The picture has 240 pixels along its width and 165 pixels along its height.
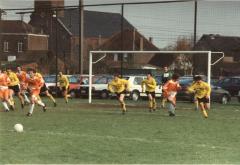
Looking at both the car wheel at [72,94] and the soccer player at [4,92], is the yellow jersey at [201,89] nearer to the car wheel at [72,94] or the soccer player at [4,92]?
the soccer player at [4,92]

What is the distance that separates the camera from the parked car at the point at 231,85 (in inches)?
1433

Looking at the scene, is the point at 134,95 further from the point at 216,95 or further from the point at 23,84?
the point at 23,84

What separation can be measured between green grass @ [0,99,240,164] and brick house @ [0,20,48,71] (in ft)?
165

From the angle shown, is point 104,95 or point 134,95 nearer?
point 134,95

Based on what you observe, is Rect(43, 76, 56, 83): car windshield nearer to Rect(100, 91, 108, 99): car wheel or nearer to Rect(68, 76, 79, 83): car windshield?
Rect(68, 76, 79, 83): car windshield

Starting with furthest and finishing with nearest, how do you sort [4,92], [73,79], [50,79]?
[50,79] → [73,79] → [4,92]

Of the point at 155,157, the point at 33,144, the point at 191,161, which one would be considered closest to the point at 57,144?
the point at 33,144

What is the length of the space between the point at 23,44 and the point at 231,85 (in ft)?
150

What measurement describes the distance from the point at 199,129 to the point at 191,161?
6.12 meters

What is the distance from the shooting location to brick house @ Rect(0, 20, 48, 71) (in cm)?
7106

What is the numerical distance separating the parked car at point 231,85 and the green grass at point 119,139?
50.9 feet

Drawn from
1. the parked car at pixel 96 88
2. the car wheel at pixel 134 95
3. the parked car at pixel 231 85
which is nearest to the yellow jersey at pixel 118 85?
the car wheel at pixel 134 95

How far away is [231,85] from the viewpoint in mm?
36844

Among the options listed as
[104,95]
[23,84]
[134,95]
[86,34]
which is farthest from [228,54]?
[23,84]
